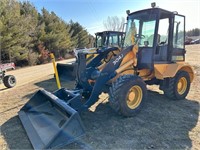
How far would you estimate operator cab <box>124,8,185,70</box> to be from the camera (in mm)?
5098

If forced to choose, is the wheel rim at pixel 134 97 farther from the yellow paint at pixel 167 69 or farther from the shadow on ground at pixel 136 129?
the yellow paint at pixel 167 69

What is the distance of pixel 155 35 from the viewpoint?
16.7ft

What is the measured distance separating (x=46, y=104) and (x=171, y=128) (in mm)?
2733

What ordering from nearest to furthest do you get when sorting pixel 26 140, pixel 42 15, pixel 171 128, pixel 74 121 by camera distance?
pixel 74 121 → pixel 26 140 → pixel 171 128 → pixel 42 15

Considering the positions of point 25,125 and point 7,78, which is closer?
point 25,125

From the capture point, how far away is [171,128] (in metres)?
3.95

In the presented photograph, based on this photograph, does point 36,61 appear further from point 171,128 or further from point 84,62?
point 171,128

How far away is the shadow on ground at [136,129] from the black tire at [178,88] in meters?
0.37

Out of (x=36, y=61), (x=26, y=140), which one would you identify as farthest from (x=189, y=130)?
(x=36, y=61)

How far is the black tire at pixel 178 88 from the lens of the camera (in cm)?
549

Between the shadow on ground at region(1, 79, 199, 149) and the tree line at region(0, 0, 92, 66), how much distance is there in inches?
621

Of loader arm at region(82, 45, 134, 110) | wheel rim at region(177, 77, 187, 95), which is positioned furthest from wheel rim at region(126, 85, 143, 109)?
wheel rim at region(177, 77, 187, 95)

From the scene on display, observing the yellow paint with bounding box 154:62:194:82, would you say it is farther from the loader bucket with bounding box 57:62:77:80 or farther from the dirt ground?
the loader bucket with bounding box 57:62:77:80

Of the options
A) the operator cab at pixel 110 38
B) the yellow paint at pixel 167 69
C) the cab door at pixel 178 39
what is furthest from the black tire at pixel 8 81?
the cab door at pixel 178 39
